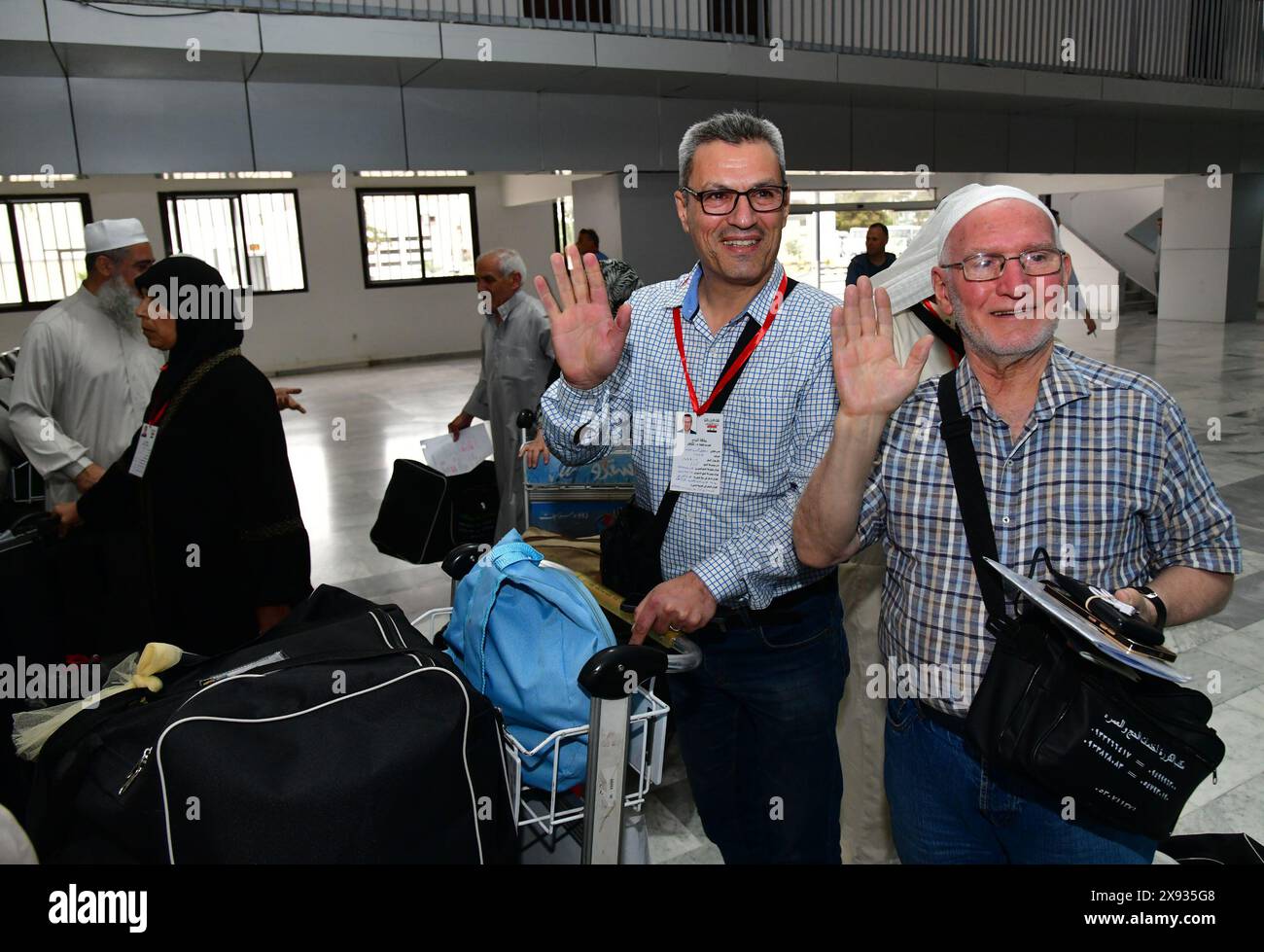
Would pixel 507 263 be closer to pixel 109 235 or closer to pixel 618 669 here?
pixel 109 235

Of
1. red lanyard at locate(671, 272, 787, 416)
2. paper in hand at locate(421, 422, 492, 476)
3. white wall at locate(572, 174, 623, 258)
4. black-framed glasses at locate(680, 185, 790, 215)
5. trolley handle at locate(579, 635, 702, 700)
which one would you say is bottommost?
paper in hand at locate(421, 422, 492, 476)

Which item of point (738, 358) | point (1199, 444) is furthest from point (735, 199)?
point (1199, 444)

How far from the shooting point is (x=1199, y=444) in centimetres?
743

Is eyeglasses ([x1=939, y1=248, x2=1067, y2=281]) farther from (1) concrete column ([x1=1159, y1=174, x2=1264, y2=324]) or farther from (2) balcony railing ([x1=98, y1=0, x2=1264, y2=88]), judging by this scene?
(1) concrete column ([x1=1159, y1=174, x2=1264, y2=324])

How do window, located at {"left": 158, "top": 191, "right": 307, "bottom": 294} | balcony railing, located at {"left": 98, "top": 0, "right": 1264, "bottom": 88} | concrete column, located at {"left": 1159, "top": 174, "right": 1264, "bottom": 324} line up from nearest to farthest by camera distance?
balcony railing, located at {"left": 98, "top": 0, "right": 1264, "bottom": 88}
window, located at {"left": 158, "top": 191, "right": 307, "bottom": 294}
concrete column, located at {"left": 1159, "top": 174, "right": 1264, "bottom": 324}

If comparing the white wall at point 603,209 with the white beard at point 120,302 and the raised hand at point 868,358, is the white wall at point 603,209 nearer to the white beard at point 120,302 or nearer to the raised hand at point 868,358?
the white beard at point 120,302

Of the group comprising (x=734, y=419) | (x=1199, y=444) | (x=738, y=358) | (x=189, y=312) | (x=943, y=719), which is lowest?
(x=1199, y=444)

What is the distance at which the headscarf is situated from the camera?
8.81 feet

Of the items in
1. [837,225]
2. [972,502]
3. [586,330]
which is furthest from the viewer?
[837,225]

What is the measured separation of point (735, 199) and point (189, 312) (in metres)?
1.76

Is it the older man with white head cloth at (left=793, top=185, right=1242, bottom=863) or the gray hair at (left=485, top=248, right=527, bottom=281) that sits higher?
the gray hair at (left=485, top=248, right=527, bottom=281)

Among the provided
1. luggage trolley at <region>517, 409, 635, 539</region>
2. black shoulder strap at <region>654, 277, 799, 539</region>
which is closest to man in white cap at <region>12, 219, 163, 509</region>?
luggage trolley at <region>517, 409, 635, 539</region>

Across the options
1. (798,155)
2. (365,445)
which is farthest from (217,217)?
(798,155)

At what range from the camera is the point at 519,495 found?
4750 mm
